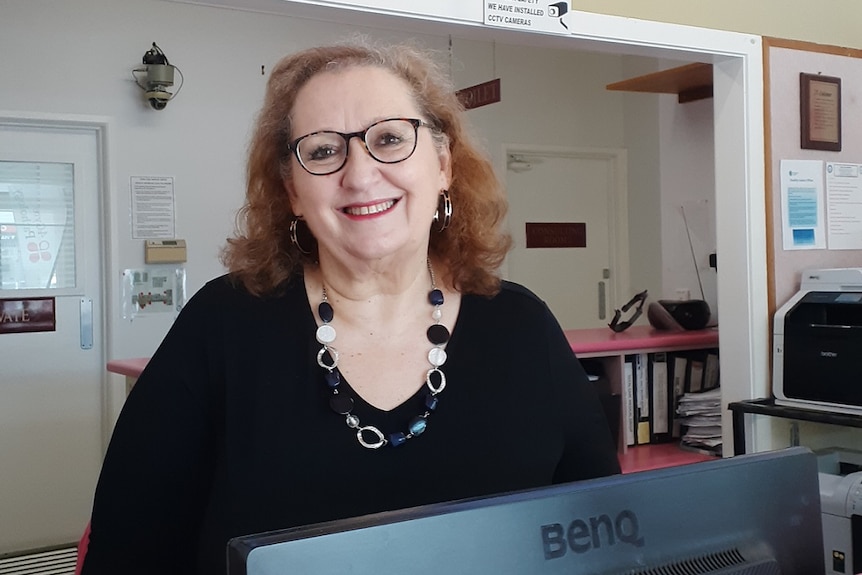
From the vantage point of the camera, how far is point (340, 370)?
4.02ft

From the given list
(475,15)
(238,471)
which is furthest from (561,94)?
(238,471)

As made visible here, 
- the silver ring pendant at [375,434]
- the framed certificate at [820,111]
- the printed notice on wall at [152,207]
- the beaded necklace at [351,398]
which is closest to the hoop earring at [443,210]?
the beaded necklace at [351,398]

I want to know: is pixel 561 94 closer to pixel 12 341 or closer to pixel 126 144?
pixel 126 144

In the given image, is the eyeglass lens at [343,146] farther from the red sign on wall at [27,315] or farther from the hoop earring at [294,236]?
the red sign on wall at [27,315]

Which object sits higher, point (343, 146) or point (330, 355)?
point (343, 146)

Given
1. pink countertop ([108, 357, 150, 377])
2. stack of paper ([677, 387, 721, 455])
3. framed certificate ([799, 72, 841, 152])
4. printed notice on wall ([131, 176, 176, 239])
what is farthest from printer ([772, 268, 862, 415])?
printed notice on wall ([131, 176, 176, 239])

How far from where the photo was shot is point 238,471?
115cm

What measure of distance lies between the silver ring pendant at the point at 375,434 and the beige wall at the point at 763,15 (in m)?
1.67

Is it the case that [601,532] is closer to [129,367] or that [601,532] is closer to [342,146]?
[342,146]

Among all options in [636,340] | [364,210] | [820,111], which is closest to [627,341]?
[636,340]

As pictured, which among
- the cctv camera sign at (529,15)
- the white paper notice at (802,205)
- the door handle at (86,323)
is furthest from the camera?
the door handle at (86,323)

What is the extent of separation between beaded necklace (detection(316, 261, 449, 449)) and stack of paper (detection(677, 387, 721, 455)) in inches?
76.2

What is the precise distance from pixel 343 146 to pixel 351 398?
1.18ft

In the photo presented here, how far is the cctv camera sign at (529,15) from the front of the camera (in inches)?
90.4
